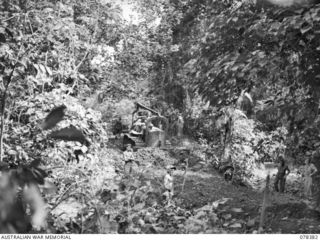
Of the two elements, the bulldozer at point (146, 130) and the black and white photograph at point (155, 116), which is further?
the bulldozer at point (146, 130)

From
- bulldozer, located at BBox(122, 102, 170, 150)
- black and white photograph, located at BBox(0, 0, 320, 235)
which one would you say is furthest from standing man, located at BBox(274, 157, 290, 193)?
bulldozer, located at BBox(122, 102, 170, 150)

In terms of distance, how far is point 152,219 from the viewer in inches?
78.4

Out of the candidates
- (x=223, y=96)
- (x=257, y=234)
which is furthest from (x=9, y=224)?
(x=223, y=96)

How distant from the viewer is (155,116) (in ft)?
16.9

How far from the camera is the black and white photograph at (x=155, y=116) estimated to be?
5.74 ft

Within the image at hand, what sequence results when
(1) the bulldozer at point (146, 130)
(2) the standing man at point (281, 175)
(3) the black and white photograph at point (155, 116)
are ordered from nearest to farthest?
(3) the black and white photograph at point (155, 116) < (2) the standing man at point (281, 175) < (1) the bulldozer at point (146, 130)

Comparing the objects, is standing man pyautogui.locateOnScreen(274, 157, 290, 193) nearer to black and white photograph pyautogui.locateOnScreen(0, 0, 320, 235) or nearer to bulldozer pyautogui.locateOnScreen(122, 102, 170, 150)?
black and white photograph pyautogui.locateOnScreen(0, 0, 320, 235)

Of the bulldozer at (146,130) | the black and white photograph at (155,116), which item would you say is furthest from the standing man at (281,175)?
the bulldozer at (146,130)

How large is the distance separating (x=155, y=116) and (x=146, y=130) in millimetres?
266

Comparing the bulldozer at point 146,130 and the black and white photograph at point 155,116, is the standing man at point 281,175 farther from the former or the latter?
the bulldozer at point 146,130

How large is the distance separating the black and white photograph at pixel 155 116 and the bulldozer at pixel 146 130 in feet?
0.08

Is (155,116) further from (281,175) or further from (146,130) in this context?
(281,175)

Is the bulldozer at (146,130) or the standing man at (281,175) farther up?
the bulldozer at (146,130)

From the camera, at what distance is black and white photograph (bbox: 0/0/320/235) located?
175 centimetres
